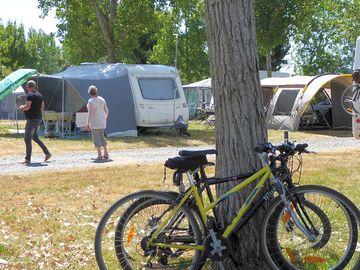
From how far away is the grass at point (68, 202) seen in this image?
5035 millimetres

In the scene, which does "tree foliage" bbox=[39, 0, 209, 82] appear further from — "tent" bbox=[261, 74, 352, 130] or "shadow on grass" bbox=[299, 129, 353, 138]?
"shadow on grass" bbox=[299, 129, 353, 138]

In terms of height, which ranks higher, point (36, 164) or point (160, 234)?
point (160, 234)

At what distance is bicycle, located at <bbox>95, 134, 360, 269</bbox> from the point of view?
3998 millimetres

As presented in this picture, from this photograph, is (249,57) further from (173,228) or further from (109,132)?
(109,132)

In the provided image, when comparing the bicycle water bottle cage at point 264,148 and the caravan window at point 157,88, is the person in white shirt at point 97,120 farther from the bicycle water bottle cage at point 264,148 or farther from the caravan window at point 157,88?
the bicycle water bottle cage at point 264,148

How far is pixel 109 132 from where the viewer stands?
17.5 m

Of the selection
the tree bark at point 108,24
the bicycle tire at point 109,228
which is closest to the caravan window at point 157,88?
the tree bark at point 108,24

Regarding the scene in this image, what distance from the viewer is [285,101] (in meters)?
21.1

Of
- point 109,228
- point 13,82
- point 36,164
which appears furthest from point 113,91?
point 109,228

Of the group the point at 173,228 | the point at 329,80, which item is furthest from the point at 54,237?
the point at 329,80

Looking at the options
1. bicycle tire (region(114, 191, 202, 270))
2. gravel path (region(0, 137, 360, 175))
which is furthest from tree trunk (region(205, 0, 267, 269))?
gravel path (region(0, 137, 360, 175))

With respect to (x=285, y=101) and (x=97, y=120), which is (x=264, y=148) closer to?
(x=97, y=120)

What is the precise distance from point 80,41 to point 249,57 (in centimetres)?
2529

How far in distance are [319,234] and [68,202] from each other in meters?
3.97
